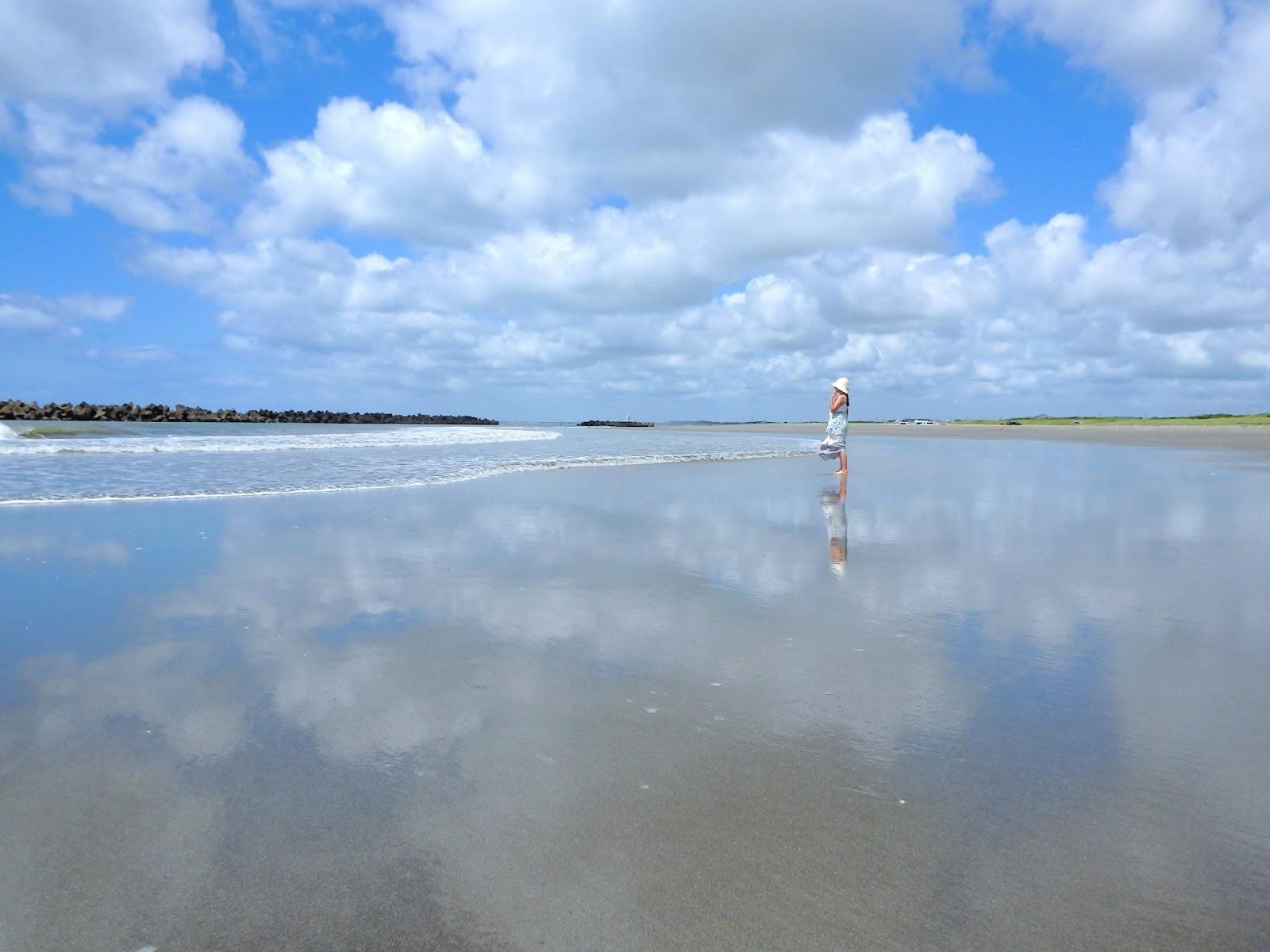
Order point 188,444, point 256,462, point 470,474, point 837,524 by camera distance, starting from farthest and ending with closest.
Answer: point 188,444 → point 256,462 → point 470,474 → point 837,524

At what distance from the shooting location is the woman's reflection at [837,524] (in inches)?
280

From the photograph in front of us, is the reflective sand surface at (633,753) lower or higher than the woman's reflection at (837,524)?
higher

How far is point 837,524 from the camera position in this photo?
959 cm

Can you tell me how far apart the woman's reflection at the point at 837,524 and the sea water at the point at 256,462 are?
7.43 m

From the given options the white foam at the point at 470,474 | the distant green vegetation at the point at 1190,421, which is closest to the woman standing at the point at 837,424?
the white foam at the point at 470,474

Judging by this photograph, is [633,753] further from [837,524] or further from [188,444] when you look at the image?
[188,444]

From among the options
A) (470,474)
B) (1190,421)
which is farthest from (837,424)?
(1190,421)

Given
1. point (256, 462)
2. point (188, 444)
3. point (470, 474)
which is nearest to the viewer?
point (470, 474)

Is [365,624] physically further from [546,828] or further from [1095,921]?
[1095,921]

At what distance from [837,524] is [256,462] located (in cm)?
1581

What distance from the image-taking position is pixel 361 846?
247 cm

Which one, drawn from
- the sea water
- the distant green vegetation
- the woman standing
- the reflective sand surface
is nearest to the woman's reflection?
the reflective sand surface

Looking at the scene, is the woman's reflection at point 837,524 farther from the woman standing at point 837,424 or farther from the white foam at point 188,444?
the white foam at point 188,444

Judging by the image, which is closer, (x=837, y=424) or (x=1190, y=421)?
(x=837, y=424)
